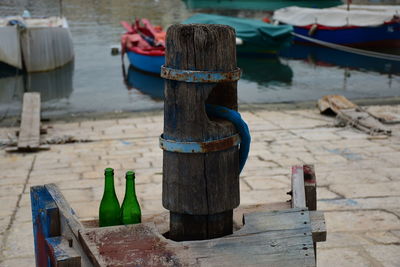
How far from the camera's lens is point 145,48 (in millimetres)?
19500

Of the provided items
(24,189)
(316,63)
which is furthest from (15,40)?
(24,189)

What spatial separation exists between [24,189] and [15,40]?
15.0 metres

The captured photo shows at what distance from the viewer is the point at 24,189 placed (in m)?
6.01

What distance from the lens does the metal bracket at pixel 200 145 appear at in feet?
7.13

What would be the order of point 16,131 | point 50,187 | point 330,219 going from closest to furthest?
point 50,187
point 330,219
point 16,131

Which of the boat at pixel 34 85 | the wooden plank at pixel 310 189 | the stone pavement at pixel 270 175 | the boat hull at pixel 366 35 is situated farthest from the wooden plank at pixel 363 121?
the boat hull at pixel 366 35

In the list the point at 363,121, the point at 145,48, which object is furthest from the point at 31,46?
the point at 363,121

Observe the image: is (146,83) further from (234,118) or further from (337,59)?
(234,118)

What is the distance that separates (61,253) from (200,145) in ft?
2.14

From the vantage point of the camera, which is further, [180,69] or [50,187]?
[50,187]

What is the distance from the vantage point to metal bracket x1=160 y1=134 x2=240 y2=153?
7.13 feet

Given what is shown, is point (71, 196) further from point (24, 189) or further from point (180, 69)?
point (180, 69)

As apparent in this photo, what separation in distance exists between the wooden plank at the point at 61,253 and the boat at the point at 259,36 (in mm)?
20382

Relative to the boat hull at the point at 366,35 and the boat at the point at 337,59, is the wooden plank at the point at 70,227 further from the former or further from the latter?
the boat hull at the point at 366,35
